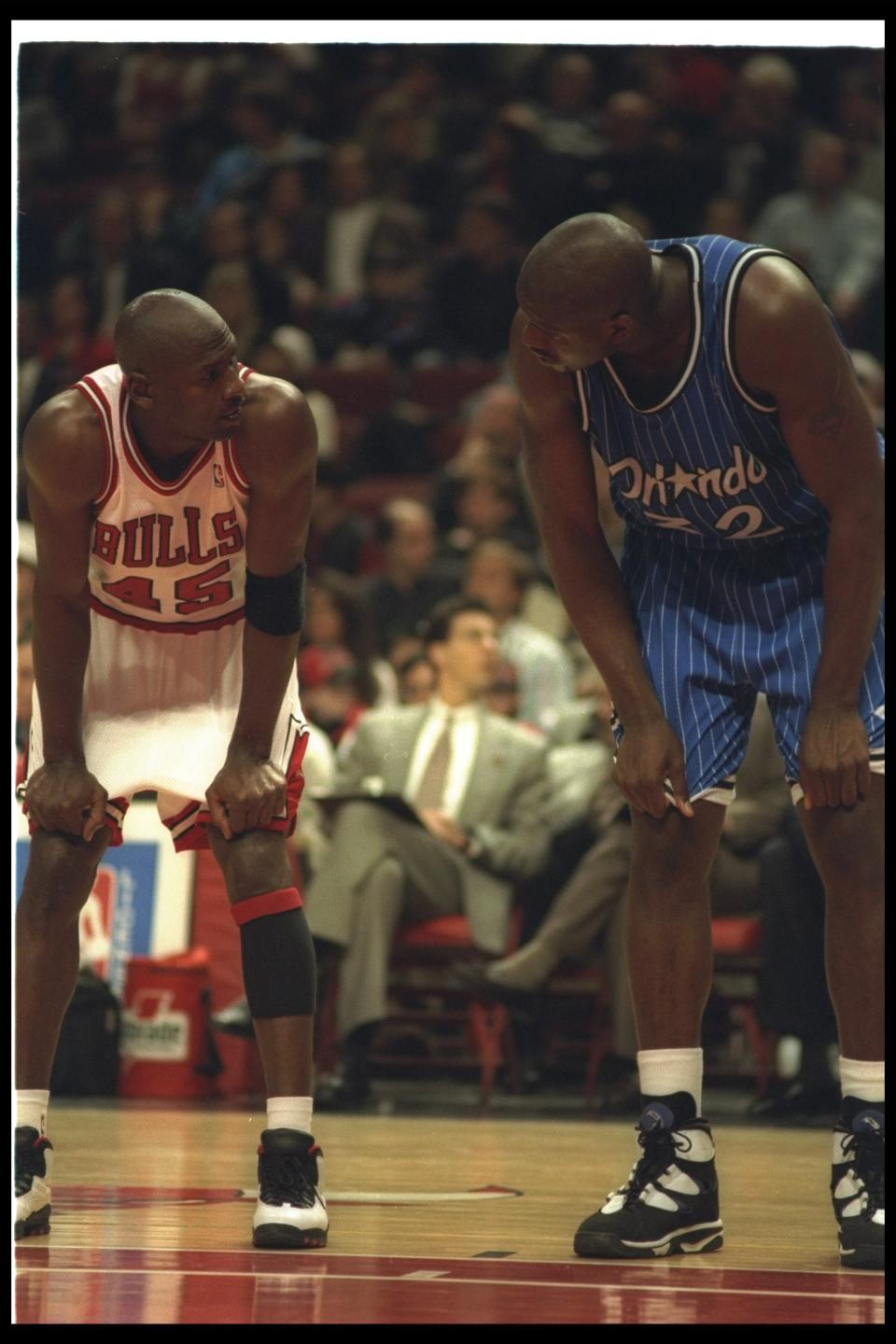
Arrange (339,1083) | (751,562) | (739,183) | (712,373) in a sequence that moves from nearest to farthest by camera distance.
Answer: (712,373) → (751,562) → (339,1083) → (739,183)

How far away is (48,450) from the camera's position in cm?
300

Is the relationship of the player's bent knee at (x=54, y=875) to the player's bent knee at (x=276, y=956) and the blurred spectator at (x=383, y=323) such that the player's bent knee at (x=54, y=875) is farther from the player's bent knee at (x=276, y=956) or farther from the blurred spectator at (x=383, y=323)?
the blurred spectator at (x=383, y=323)

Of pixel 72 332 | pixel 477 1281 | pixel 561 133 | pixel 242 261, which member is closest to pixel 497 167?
pixel 561 133

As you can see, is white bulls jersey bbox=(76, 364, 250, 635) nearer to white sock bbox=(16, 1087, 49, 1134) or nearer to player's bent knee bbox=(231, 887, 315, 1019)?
player's bent knee bbox=(231, 887, 315, 1019)

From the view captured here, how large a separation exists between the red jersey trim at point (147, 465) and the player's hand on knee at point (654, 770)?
0.80m

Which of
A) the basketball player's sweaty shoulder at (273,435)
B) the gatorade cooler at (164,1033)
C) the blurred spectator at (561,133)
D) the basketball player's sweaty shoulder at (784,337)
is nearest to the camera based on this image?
the basketball player's sweaty shoulder at (784,337)

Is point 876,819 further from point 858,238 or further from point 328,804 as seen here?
point 858,238

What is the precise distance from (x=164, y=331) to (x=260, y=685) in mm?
573

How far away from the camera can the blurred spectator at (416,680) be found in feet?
21.5

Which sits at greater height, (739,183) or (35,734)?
(739,183)

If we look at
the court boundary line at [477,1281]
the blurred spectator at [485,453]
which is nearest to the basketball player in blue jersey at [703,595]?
the court boundary line at [477,1281]

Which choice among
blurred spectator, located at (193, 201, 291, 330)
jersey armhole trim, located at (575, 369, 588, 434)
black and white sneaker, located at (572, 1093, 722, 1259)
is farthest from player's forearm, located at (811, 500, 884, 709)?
blurred spectator, located at (193, 201, 291, 330)

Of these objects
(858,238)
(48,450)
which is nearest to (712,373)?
(48,450)

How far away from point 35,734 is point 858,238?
632 centimetres
